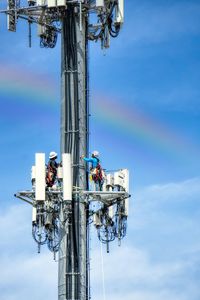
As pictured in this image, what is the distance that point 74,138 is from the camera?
259 feet

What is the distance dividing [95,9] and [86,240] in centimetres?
1352

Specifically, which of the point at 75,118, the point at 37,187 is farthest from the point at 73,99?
the point at 37,187

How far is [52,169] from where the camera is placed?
7781cm

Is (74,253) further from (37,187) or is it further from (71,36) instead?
(71,36)

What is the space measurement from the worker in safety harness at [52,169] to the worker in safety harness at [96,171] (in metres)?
1.82

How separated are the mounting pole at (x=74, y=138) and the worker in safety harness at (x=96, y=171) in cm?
57

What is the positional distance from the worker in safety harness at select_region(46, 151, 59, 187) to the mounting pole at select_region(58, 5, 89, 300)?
→ 107 cm

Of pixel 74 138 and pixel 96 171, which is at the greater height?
pixel 74 138

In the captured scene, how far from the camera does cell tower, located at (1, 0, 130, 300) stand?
253 feet

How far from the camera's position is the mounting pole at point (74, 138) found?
77250mm

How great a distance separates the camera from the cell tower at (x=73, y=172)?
7712 cm

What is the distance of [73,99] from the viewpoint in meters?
79.5

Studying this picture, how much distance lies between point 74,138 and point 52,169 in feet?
8.12

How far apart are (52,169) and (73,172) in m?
1.34
